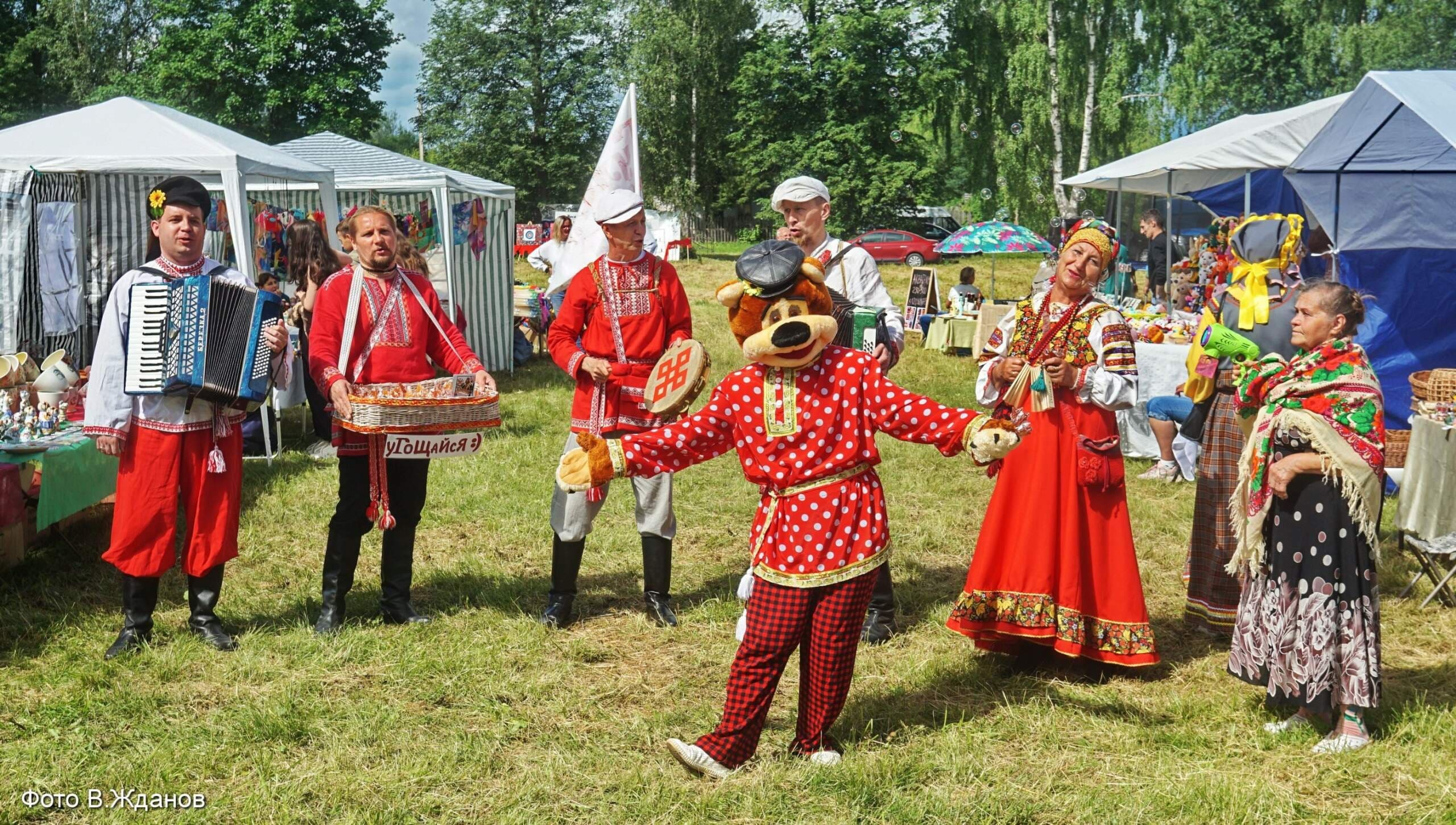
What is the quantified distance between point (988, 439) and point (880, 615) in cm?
194

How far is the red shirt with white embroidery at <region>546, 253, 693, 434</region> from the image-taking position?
16.3 feet

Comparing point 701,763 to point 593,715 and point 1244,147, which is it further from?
point 1244,147

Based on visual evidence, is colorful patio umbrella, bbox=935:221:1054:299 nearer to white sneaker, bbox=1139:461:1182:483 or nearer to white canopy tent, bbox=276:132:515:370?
white canopy tent, bbox=276:132:515:370

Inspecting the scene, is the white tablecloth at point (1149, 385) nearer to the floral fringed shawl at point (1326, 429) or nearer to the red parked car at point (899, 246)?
the floral fringed shawl at point (1326, 429)

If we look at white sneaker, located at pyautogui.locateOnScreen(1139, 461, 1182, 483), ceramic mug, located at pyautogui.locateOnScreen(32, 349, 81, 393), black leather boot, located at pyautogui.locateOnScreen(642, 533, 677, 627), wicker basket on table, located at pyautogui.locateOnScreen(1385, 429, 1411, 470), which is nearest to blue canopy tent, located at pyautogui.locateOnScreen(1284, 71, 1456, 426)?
white sneaker, located at pyautogui.locateOnScreen(1139, 461, 1182, 483)

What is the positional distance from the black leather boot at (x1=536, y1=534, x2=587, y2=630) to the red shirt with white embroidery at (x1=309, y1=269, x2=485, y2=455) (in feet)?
2.98

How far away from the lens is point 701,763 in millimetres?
3688

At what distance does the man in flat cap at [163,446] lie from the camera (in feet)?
14.8

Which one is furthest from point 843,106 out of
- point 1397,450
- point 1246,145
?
point 1397,450

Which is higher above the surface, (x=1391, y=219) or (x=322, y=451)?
(x=1391, y=219)

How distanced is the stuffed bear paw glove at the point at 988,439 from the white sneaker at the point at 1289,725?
1.61 metres

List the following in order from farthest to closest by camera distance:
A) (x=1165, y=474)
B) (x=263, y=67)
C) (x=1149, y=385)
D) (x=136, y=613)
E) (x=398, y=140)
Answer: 1. (x=398, y=140)
2. (x=263, y=67)
3. (x=1149, y=385)
4. (x=1165, y=474)
5. (x=136, y=613)

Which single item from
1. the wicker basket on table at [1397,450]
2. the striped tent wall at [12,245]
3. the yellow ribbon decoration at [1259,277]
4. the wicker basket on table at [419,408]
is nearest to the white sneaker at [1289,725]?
the yellow ribbon decoration at [1259,277]

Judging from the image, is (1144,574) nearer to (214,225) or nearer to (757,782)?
(757,782)
